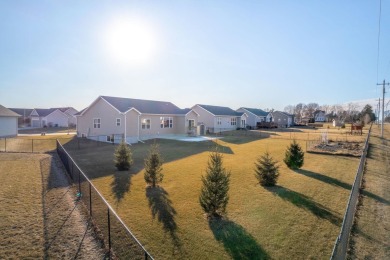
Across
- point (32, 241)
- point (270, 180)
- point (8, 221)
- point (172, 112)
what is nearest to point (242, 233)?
point (270, 180)

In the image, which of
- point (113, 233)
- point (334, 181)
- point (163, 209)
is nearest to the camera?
point (113, 233)

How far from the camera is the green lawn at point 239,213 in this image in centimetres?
616

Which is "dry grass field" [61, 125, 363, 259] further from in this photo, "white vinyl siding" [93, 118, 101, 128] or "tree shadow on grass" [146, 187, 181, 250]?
"white vinyl siding" [93, 118, 101, 128]

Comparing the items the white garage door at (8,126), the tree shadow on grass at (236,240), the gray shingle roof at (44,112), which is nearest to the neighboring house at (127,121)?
the white garage door at (8,126)

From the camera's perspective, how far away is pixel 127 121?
91.2 feet

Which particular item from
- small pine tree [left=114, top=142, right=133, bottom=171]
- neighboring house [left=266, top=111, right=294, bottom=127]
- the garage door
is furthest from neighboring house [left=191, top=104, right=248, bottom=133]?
the garage door

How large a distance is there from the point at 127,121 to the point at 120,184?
17197mm

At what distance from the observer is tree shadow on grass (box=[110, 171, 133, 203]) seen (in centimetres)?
1008

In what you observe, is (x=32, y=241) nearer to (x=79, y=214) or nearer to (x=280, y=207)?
(x=79, y=214)

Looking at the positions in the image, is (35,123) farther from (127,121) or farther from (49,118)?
(127,121)

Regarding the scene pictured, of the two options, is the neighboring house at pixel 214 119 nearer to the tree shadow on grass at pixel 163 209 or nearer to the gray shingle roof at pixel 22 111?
the tree shadow on grass at pixel 163 209

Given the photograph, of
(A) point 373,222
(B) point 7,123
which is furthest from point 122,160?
(B) point 7,123

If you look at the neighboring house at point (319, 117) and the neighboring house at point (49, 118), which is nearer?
the neighboring house at point (49, 118)

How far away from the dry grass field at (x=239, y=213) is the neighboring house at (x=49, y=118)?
177ft
